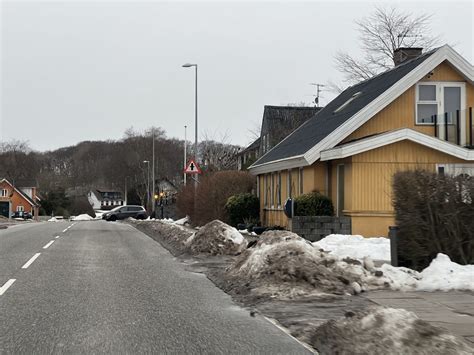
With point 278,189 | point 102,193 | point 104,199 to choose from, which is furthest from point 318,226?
point 104,199

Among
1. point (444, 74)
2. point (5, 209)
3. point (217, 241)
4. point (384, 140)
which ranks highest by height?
point (444, 74)

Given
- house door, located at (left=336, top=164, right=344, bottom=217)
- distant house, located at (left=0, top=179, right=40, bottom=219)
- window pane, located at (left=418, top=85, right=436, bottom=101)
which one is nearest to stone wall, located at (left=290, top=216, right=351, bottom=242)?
house door, located at (left=336, top=164, right=344, bottom=217)

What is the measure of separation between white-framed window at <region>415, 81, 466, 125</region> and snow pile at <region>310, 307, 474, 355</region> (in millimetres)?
16712

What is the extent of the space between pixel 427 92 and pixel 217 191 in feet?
32.9

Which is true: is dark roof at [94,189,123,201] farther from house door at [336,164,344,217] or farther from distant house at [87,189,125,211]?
house door at [336,164,344,217]

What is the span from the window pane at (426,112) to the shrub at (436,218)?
11578 millimetres

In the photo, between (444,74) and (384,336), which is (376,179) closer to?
(444,74)

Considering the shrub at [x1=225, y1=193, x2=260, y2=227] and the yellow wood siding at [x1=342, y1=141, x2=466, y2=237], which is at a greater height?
the yellow wood siding at [x1=342, y1=141, x2=466, y2=237]

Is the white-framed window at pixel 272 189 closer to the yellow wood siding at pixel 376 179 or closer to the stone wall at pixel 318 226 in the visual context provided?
the yellow wood siding at pixel 376 179

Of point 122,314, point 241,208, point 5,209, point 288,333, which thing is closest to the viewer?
point 288,333

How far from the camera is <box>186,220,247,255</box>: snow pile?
16359 mm

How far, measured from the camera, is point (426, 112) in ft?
73.2

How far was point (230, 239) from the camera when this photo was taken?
16.7 metres

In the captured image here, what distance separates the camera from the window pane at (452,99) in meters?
22.2
